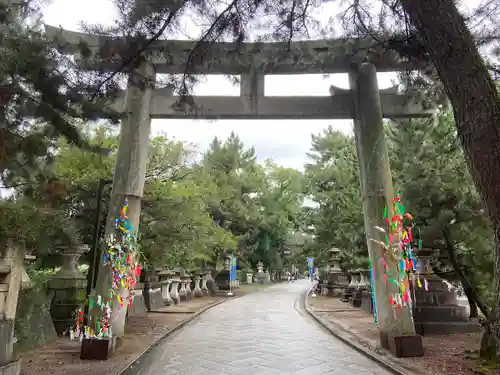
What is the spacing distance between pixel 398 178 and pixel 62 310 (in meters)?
7.49

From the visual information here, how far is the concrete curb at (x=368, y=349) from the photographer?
16.3 feet

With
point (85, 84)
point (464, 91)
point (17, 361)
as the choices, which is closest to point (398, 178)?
point (464, 91)

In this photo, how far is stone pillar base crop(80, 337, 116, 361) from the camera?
18.0ft

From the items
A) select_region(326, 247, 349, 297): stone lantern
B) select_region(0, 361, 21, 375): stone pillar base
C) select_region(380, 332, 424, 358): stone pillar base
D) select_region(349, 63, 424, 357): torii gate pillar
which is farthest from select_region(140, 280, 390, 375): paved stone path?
select_region(326, 247, 349, 297): stone lantern

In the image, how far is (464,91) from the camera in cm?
341

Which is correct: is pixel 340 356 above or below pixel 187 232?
below

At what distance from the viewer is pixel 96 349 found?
5520 millimetres

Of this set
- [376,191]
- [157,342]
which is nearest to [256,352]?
[157,342]

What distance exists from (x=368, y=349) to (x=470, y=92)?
4.53 metres

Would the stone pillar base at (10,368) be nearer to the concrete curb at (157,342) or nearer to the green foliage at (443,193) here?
the concrete curb at (157,342)

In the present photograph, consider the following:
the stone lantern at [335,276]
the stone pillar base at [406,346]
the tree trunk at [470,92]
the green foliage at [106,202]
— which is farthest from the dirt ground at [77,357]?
the stone lantern at [335,276]

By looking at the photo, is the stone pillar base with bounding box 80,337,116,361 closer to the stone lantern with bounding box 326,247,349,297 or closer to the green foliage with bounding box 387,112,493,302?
the green foliage with bounding box 387,112,493,302

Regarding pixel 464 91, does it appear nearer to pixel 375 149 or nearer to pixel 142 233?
pixel 375 149

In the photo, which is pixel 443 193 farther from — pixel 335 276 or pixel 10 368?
pixel 335 276
